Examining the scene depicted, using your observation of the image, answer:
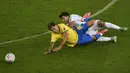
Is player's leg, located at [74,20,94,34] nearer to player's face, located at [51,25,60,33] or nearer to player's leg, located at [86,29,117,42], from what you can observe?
player's leg, located at [86,29,117,42]

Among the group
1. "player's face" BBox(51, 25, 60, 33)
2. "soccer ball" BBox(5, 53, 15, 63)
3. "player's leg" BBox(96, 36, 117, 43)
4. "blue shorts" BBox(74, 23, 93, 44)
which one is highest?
"player's face" BBox(51, 25, 60, 33)

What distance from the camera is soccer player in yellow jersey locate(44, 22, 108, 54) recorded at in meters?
9.21

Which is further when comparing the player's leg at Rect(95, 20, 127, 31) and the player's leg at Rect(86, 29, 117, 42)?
the player's leg at Rect(95, 20, 127, 31)

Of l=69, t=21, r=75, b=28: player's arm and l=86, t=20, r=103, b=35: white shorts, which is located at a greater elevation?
l=69, t=21, r=75, b=28: player's arm

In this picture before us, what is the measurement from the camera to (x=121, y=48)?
30.0 ft

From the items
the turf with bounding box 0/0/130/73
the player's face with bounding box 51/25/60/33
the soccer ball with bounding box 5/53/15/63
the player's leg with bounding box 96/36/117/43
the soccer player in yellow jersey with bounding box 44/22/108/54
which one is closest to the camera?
the turf with bounding box 0/0/130/73

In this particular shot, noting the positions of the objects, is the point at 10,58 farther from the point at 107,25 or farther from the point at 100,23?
the point at 107,25

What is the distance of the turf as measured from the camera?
8438 mm

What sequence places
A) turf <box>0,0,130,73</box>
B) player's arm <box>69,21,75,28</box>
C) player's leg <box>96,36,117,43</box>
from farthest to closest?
player's arm <box>69,21,75,28</box>, player's leg <box>96,36,117,43</box>, turf <box>0,0,130,73</box>

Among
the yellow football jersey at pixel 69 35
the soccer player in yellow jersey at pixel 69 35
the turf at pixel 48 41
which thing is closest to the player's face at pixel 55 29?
the soccer player in yellow jersey at pixel 69 35

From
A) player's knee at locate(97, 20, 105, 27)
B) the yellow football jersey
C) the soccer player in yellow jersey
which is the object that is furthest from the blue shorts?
player's knee at locate(97, 20, 105, 27)

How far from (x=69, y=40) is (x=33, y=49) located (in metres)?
0.99

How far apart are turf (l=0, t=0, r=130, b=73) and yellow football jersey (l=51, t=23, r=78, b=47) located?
0.17 metres

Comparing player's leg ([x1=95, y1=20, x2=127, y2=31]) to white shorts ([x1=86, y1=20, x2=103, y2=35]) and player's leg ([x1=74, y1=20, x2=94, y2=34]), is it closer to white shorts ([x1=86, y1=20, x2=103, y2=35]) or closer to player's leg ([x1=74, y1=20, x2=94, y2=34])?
white shorts ([x1=86, y1=20, x2=103, y2=35])
